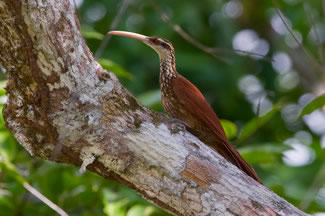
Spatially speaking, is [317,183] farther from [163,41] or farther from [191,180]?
[191,180]

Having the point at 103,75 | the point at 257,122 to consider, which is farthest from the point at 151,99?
the point at 103,75

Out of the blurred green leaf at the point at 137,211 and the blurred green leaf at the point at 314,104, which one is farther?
the blurred green leaf at the point at 137,211

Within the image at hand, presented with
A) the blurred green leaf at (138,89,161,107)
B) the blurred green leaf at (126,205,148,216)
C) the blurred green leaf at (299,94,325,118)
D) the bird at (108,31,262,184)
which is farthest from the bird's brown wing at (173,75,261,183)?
the blurred green leaf at (126,205,148,216)

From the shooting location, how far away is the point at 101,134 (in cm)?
301

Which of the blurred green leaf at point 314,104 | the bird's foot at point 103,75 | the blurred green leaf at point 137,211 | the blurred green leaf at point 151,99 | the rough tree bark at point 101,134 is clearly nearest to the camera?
the rough tree bark at point 101,134

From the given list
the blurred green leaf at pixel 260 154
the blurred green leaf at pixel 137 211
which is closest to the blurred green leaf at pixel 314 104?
the blurred green leaf at pixel 260 154

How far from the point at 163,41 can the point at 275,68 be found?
3.35 m

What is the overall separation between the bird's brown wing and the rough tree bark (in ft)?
1.34

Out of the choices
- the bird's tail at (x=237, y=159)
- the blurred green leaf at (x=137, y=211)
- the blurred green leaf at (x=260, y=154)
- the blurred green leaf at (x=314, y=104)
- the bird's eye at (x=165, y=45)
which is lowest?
the blurred green leaf at (x=137, y=211)

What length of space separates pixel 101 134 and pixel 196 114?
2.92 feet

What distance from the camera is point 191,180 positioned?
3.02m

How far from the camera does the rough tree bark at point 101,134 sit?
9.66ft

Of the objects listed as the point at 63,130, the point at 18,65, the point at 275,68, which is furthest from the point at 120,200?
the point at 275,68

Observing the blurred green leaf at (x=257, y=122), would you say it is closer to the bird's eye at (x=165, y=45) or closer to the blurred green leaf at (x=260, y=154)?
the blurred green leaf at (x=260, y=154)
